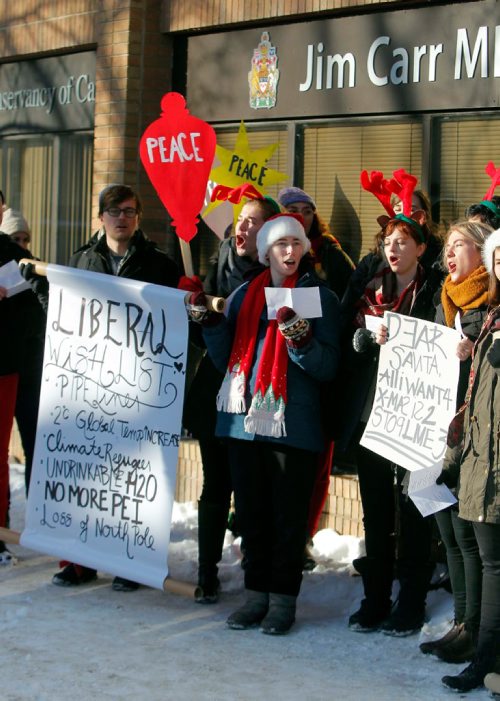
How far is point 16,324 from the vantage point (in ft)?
23.2

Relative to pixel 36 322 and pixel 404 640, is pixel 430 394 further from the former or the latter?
pixel 36 322

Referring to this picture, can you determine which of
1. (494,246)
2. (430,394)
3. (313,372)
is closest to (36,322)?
(313,372)

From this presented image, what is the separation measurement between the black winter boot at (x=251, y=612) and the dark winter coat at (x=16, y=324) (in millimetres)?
1993

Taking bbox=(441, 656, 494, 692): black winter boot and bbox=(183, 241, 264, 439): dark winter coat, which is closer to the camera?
bbox=(441, 656, 494, 692): black winter boot

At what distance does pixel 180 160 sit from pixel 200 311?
732 millimetres

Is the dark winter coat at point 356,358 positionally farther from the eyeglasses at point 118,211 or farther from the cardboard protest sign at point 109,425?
the eyeglasses at point 118,211

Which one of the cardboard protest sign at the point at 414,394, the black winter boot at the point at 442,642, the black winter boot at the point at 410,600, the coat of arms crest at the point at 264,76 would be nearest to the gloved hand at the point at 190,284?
the cardboard protest sign at the point at 414,394

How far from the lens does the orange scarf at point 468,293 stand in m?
5.15

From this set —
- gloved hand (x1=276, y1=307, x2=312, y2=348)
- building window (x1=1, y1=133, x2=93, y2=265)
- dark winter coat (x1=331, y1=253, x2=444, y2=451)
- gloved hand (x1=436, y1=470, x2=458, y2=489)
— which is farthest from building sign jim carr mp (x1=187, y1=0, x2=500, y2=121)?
gloved hand (x1=436, y1=470, x2=458, y2=489)

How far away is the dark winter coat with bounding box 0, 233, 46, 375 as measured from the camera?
700 cm

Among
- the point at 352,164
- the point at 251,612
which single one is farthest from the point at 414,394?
the point at 352,164

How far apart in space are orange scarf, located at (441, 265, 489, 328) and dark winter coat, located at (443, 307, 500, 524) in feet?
0.54

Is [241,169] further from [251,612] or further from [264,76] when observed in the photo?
[251,612]

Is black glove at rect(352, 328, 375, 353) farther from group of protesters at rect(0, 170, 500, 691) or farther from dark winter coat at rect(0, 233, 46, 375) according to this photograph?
dark winter coat at rect(0, 233, 46, 375)
